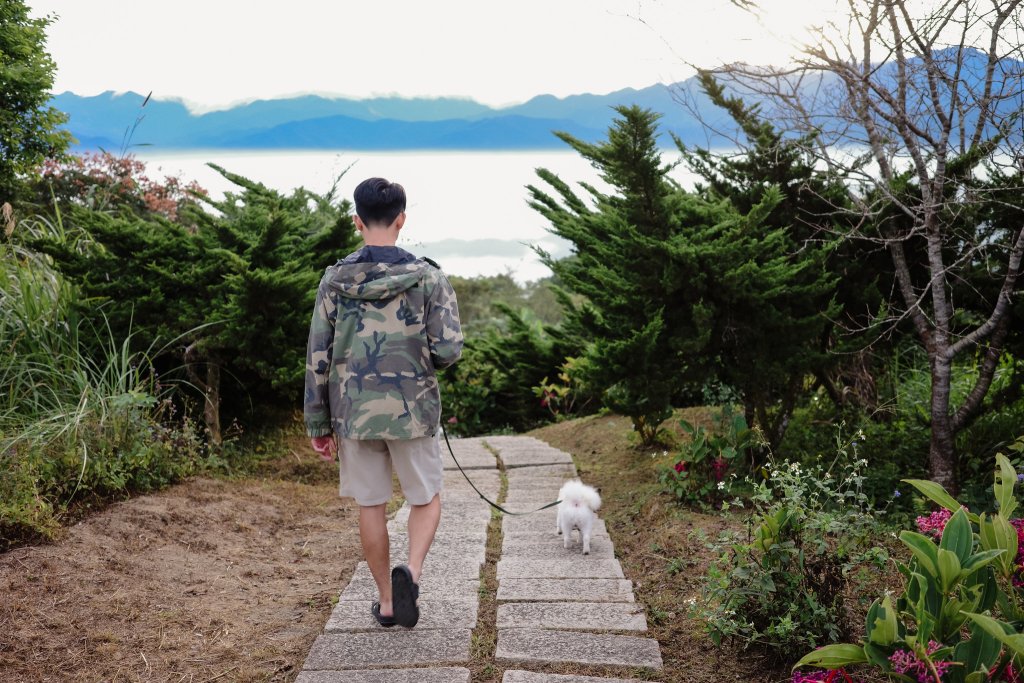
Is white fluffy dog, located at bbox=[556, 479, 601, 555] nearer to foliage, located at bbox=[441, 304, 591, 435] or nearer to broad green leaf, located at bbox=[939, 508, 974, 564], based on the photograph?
broad green leaf, located at bbox=[939, 508, 974, 564]

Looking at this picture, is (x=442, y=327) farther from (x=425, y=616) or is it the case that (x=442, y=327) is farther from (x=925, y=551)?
(x=925, y=551)

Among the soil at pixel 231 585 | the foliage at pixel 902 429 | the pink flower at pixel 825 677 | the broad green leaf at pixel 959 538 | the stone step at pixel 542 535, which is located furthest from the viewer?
the foliage at pixel 902 429

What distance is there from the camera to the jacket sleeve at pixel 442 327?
11.7ft

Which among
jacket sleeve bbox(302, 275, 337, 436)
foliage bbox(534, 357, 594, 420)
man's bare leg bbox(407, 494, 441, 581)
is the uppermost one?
jacket sleeve bbox(302, 275, 337, 436)

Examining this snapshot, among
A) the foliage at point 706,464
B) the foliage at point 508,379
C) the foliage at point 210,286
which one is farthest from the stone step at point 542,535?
the foliage at point 508,379

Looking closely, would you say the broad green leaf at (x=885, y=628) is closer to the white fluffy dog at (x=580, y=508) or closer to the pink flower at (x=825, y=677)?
the pink flower at (x=825, y=677)

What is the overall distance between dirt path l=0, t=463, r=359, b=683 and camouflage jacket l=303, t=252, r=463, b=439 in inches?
40.7

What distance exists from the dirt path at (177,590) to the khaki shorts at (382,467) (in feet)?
2.34

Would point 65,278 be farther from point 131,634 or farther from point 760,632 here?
point 760,632

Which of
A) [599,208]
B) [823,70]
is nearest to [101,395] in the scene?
[599,208]

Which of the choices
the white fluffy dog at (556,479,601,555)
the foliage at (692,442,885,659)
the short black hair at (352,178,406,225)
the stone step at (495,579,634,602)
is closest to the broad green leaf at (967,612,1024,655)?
the foliage at (692,442,885,659)

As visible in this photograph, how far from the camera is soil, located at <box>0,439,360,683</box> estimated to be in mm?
3510

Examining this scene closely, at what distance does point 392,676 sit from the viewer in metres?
3.25

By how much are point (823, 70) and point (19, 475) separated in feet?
17.3
